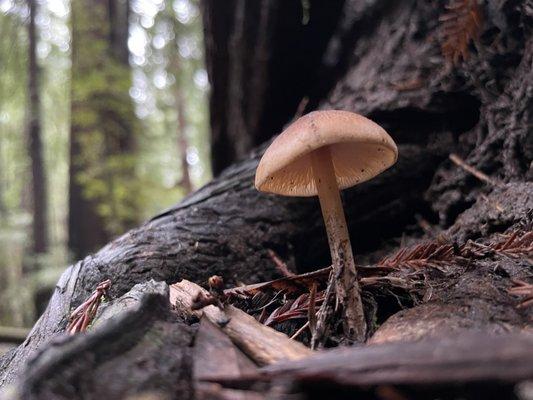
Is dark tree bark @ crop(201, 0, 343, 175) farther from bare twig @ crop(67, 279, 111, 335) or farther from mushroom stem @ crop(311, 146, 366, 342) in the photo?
bare twig @ crop(67, 279, 111, 335)

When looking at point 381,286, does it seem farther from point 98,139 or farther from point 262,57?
point 98,139

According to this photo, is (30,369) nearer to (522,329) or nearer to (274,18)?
(522,329)

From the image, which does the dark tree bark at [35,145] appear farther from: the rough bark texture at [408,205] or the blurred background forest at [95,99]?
the rough bark texture at [408,205]

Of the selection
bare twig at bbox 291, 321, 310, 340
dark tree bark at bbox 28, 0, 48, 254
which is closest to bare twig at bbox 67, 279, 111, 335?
bare twig at bbox 291, 321, 310, 340

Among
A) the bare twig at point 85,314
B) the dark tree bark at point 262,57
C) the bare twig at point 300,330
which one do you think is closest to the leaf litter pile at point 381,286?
the bare twig at point 300,330

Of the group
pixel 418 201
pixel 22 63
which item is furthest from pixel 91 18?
pixel 418 201
